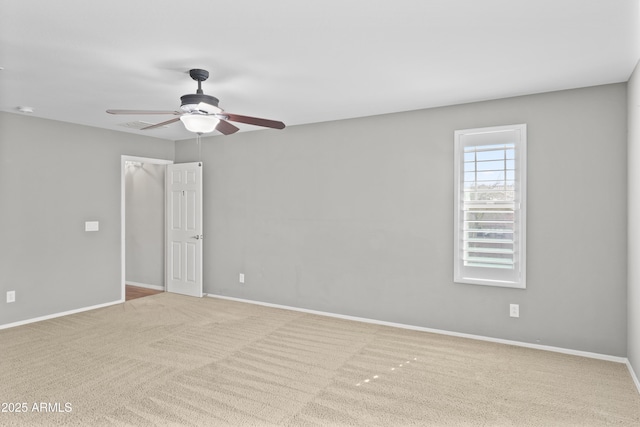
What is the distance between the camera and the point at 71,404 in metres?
2.71

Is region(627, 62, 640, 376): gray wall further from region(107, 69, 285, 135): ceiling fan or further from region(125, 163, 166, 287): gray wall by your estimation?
region(125, 163, 166, 287): gray wall

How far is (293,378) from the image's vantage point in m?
3.16

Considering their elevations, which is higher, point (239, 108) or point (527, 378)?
point (239, 108)

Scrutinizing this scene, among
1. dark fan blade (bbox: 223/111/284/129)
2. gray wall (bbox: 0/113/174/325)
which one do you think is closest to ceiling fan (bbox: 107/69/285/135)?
dark fan blade (bbox: 223/111/284/129)

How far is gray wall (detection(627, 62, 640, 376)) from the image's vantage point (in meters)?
3.01

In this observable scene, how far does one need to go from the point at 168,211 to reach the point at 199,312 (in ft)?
6.56

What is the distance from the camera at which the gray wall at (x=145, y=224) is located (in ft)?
21.9

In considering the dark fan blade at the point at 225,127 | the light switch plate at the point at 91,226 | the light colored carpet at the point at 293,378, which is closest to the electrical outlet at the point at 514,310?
the light colored carpet at the point at 293,378

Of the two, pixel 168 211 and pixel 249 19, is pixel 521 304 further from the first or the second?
pixel 168 211

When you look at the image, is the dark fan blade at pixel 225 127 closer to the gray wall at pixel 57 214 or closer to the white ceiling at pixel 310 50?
the white ceiling at pixel 310 50

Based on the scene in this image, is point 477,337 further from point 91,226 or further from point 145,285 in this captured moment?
point 145,285

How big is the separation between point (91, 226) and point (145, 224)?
1548mm

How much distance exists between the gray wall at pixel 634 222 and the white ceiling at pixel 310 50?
25 centimetres

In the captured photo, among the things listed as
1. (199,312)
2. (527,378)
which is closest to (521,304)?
(527,378)
